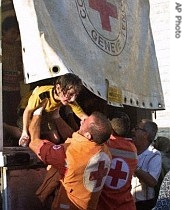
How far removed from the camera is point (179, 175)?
2453 mm

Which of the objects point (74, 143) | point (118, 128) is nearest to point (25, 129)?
point (74, 143)

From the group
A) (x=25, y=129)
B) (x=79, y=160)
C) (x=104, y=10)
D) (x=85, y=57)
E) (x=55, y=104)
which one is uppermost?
(x=104, y=10)

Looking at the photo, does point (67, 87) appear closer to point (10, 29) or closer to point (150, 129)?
point (10, 29)

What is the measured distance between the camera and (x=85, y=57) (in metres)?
4.51

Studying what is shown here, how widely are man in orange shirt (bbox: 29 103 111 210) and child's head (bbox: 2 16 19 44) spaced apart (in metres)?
0.72

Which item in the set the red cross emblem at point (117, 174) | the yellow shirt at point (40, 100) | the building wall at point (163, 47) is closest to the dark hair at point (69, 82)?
the yellow shirt at point (40, 100)

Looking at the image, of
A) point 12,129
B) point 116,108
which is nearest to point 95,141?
point 12,129

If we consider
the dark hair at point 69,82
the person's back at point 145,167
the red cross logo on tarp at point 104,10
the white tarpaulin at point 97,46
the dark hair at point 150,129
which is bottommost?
the person's back at point 145,167

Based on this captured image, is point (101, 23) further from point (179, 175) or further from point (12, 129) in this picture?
point (179, 175)

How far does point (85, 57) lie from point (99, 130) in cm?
Answer: 61

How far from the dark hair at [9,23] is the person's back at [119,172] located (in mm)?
1133

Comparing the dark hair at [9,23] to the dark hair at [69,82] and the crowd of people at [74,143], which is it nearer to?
the crowd of people at [74,143]

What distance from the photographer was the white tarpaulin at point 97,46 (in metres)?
4.11

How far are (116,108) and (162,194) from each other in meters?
0.88
